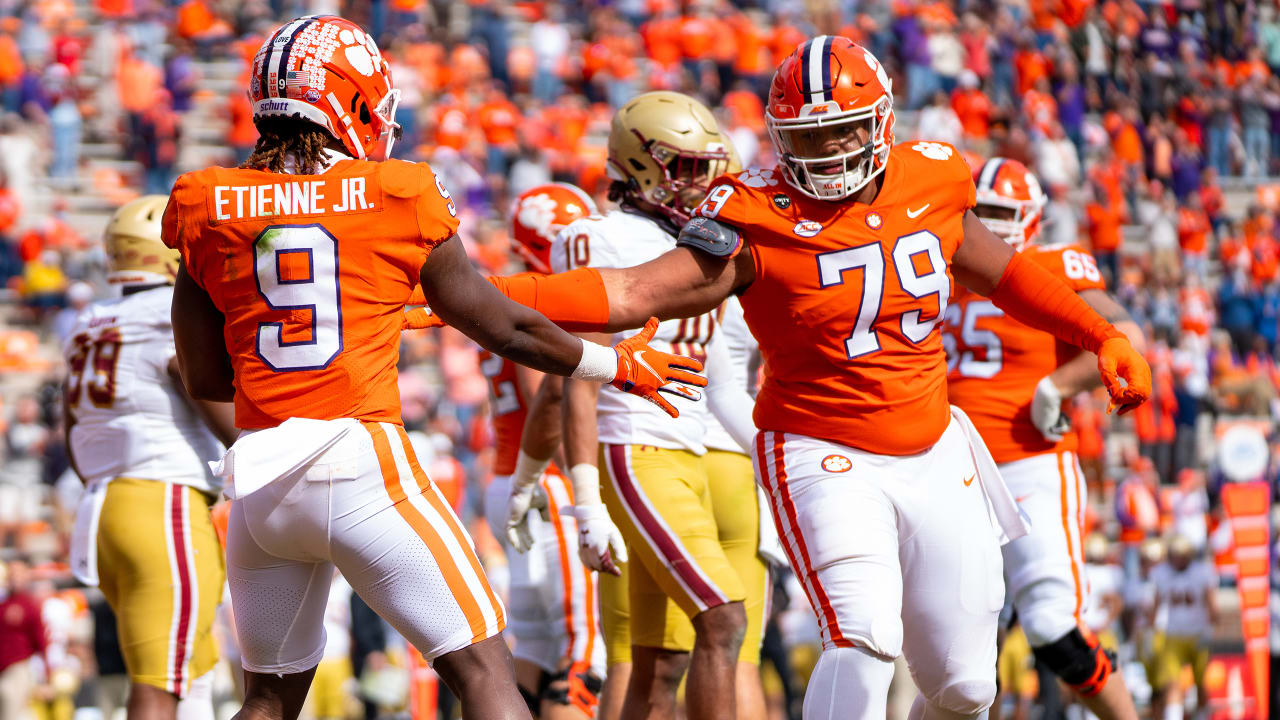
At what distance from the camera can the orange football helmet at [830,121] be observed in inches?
159

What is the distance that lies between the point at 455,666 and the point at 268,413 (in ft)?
2.26

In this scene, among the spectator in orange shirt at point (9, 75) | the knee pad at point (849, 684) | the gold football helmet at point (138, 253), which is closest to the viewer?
the knee pad at point (849, 684)

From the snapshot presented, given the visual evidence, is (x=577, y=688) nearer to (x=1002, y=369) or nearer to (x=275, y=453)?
(x=1002, y=369)

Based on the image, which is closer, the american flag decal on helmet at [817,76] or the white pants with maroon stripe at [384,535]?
the white pants with maroon stripe at [384,535]

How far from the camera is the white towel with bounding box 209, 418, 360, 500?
3410 millimetres

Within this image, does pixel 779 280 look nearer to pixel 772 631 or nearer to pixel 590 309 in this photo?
pixel 590 309

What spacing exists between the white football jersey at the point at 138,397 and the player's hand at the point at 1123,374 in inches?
115

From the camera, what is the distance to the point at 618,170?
5.33 metres

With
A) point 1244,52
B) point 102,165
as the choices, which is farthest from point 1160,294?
point 102,165

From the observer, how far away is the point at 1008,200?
598cm

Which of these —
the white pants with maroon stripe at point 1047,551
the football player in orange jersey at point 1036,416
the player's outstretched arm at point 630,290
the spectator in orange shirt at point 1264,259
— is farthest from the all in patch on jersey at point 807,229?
the spectator in orange shirt at point 1264,259

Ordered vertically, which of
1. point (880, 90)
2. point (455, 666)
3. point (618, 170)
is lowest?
point (455, 666)

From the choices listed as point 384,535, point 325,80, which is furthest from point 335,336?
point 325,80

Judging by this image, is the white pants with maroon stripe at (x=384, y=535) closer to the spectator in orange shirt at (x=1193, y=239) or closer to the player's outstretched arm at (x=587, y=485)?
the player's outstretched arm at (x=587, y=485)
